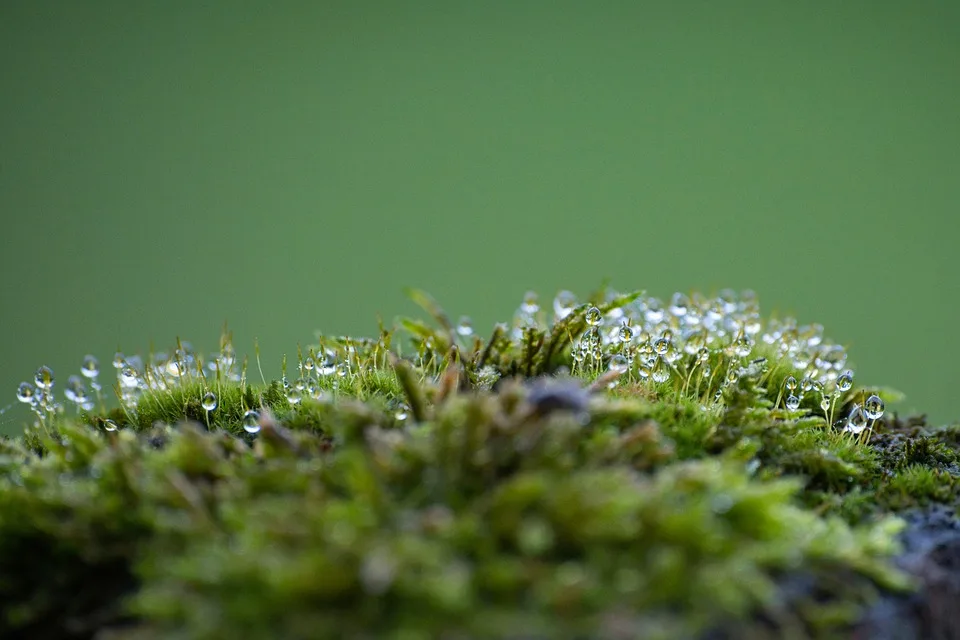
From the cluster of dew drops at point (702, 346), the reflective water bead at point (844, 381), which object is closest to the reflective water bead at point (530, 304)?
the cluster of dew drops at point (702, 346)

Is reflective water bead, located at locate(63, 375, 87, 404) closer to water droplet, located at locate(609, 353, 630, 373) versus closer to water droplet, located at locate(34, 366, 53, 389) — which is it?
water droplet, located at locate(34, 366, 53, 389)

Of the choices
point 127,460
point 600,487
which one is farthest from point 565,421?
point 127,460

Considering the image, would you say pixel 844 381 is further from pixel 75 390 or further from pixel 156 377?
pixel 75 390

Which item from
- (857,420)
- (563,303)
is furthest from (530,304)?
(857,420)

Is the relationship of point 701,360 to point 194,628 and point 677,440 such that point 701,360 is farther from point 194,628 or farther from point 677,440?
point 194,628

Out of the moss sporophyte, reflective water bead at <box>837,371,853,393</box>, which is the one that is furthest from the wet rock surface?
reflective water bead at <box>837,371,853,393</box>

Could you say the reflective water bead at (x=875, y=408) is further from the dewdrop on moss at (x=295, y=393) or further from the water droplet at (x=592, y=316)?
the dewdrop on moss at (x=295, y=393)
